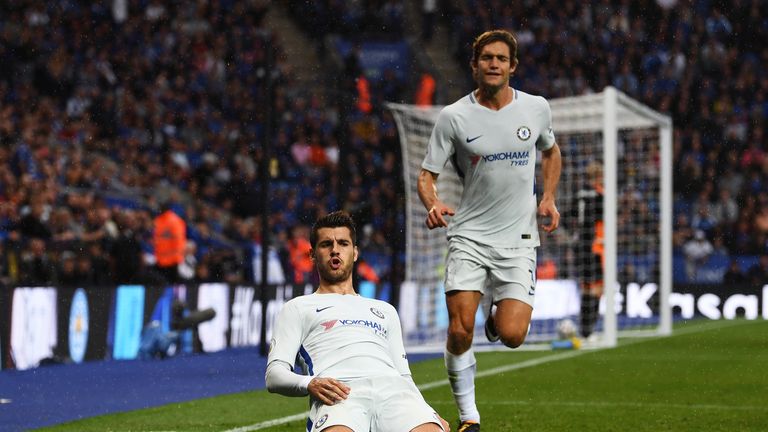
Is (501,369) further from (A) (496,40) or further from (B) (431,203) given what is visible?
(A) (496,40)

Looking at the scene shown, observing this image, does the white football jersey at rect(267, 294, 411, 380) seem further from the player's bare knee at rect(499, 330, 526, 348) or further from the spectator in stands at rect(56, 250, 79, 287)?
the spectator in stands at rect(56, 250, 79, 287)

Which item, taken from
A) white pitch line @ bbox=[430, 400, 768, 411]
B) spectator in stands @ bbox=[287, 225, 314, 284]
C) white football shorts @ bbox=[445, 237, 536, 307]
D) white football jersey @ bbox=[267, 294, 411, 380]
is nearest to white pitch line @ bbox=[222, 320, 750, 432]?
white pitch line @ bbox=[430, 400, 768, 411]

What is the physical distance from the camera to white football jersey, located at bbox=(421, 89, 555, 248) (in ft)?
23.6

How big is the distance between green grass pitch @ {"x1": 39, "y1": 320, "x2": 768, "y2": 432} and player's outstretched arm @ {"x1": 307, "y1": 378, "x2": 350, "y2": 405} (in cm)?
314

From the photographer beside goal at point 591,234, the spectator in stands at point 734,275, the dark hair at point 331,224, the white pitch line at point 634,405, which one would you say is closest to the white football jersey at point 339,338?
the dark hair at point 331,224

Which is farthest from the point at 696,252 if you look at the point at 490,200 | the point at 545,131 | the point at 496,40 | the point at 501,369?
the point at 496,40

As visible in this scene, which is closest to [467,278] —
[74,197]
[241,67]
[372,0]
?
[74,197]

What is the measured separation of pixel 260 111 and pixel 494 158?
66.6ft

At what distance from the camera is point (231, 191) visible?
76.9ft

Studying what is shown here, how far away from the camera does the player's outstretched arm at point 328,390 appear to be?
4.75 m

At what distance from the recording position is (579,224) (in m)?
16.1

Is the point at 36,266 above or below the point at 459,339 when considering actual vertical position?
above

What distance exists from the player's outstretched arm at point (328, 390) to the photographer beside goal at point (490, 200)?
241 cm

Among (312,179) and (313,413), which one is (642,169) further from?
(313,413)
